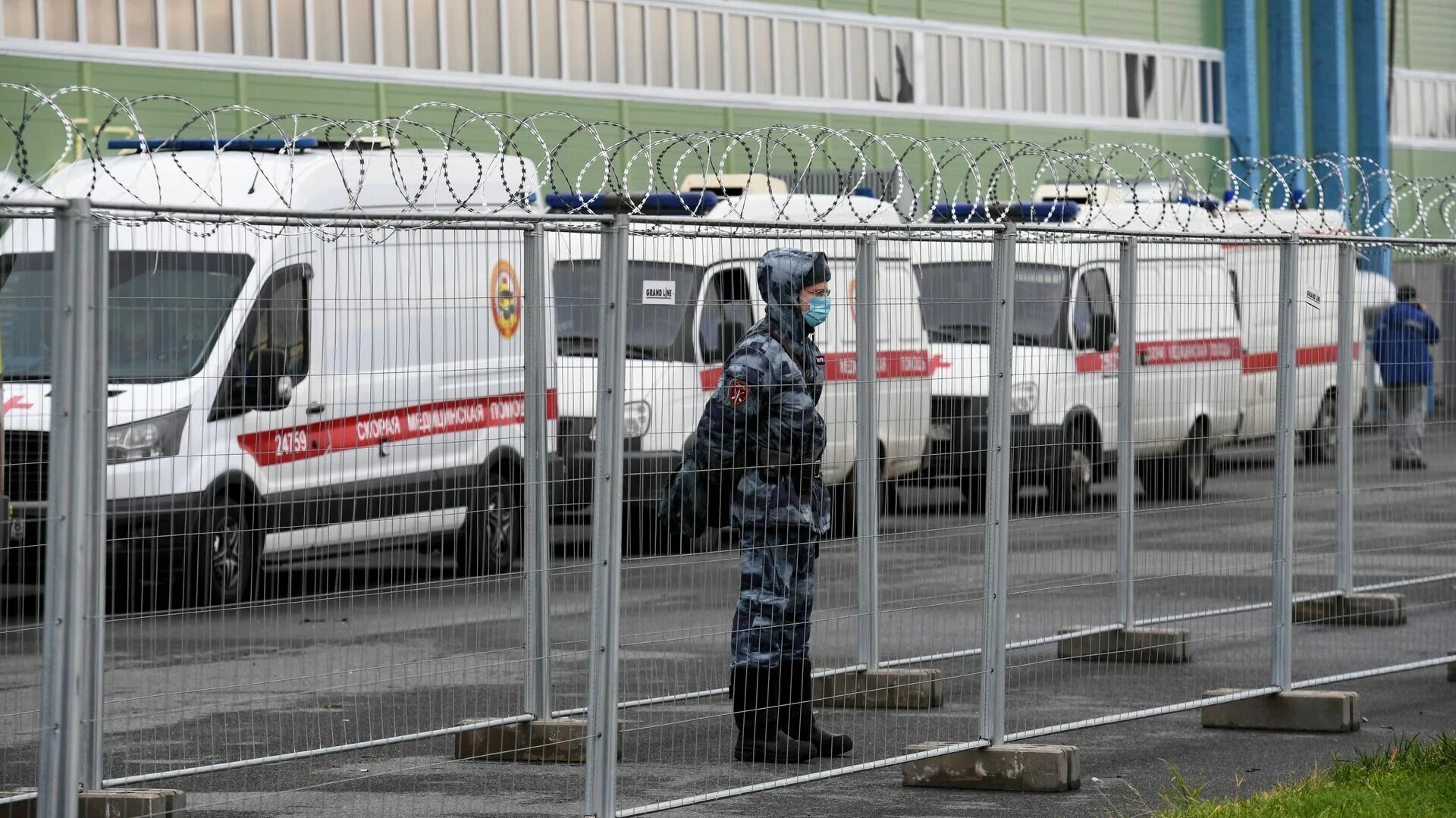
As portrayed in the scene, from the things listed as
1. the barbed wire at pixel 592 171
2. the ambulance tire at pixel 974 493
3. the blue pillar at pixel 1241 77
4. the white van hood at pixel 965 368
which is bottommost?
the ambulance tire at pixel 974 493

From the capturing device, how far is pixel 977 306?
853cm

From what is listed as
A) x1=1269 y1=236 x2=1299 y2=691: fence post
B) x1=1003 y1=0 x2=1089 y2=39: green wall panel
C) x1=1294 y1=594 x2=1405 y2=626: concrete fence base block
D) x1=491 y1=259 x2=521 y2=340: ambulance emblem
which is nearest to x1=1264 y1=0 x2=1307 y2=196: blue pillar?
x1=1003 y1=0 x2=1089 y2=39: green wall panel

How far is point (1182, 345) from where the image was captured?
9742 millimetres

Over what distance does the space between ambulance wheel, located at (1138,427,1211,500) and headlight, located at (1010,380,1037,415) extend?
3.18 ft

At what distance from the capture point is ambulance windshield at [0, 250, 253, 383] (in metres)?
6.59

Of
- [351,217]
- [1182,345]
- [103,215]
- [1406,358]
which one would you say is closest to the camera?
[103,215]

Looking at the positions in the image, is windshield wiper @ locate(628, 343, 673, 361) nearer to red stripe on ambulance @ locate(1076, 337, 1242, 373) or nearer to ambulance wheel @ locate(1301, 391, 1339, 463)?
red stripe on ambulance @ locate(1076, 337, 1242, 373)

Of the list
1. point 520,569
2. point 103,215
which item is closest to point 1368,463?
point 520,569

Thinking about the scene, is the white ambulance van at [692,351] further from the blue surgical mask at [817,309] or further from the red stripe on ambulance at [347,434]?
the red stripe on ambulance at [347,434]

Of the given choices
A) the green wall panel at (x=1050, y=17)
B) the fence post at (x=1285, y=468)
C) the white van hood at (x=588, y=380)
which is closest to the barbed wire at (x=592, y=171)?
the fence post at (x=1285, y=468)

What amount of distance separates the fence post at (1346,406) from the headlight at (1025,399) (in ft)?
8.58

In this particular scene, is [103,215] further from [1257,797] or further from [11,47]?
[11,47]

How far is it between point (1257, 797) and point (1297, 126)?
40.2m

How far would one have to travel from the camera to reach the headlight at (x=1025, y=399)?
8.84 metres
